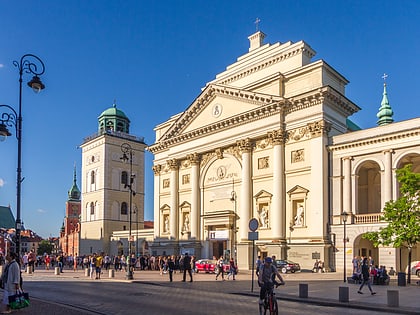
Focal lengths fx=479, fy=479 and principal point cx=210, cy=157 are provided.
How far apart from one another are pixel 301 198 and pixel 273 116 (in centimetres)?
809

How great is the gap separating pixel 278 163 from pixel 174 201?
54.2 ft

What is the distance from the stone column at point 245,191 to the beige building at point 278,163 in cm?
10

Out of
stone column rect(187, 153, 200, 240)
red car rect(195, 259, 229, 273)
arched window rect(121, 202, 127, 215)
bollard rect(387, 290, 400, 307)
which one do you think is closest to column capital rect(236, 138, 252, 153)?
stone column rect(187, 153, 200, 240)

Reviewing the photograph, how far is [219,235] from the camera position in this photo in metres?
48.9

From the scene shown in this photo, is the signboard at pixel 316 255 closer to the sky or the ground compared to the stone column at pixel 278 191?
closer to the ground

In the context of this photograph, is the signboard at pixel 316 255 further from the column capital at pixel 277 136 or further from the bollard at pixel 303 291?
the bollard at pixel 303 291

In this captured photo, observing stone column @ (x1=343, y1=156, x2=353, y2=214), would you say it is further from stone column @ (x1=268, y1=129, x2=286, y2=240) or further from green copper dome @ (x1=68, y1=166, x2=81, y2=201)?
green copper dome @ (x1=68, y1=166, x2=81, y2=201)

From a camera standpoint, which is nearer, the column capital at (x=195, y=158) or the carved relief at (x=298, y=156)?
the carved relief at (x=298, y=156)

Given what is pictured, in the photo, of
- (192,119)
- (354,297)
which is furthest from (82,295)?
(192,119)

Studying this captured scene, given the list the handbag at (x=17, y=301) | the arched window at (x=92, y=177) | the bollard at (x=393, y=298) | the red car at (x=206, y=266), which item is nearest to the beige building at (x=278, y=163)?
the red car at (x=206, y=266)

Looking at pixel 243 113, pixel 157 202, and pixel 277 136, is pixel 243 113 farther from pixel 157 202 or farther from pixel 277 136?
pixel 157 202

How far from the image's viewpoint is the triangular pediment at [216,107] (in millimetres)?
46438

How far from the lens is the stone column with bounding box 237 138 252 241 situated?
4609 cm

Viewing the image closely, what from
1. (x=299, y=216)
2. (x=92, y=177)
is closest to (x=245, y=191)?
(x=299, y=216)
